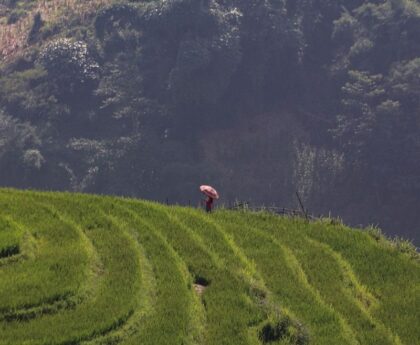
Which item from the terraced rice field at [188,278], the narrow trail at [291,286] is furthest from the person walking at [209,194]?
the narrow trail at [291,286]

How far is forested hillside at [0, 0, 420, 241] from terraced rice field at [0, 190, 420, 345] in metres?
88.8

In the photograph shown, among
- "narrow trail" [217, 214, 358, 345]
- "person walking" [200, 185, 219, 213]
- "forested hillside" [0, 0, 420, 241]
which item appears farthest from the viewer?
"forested hillside" [0, 0, 420, 241]

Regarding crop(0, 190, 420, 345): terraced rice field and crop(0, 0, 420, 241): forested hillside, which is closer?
crop(0, 190, 420, 345): terraced rice field

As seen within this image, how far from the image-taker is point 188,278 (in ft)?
89.6

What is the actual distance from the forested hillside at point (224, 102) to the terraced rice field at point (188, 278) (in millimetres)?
88808

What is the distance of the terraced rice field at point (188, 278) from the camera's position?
2438 centimetres

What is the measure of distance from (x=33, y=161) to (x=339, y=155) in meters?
42.1

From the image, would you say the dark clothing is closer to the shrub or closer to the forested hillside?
the forested hillside

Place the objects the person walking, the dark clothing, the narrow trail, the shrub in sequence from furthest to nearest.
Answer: the shrub
the dark clothing
the person walking
the narrow trail

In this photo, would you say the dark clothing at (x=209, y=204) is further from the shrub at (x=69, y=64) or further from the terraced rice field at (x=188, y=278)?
the shrub at (x=69, y=64)

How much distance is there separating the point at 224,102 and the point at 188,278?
113792 mm

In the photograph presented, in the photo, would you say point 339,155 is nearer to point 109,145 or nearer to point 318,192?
point 318,192

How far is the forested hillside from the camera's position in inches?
4914

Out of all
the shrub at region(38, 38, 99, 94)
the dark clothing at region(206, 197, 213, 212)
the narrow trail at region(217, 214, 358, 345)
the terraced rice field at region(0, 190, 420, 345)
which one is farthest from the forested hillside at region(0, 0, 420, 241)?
the narrow trail at region(217, 214, 358, 345)
